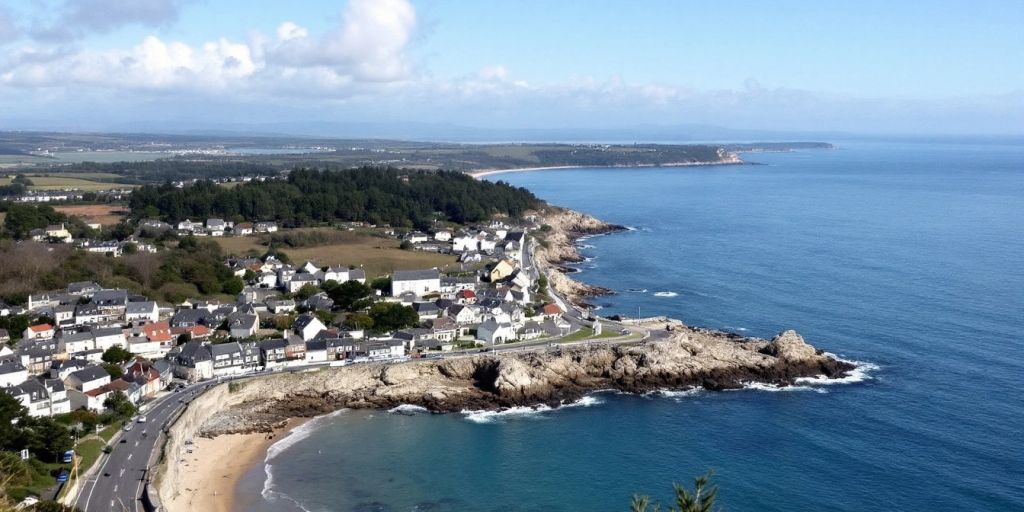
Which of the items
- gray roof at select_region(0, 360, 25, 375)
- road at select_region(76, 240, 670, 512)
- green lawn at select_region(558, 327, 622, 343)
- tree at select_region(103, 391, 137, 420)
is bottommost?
road at select_region(76, 240, 670, 512)

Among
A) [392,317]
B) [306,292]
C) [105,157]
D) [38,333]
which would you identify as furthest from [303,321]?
[105,157]

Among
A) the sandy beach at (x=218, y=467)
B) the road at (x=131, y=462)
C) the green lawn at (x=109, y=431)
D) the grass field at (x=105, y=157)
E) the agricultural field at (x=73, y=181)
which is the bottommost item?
the sandy beach at (x=218, y=467)

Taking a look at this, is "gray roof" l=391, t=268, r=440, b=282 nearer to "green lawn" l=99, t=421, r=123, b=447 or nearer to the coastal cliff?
the coastal cliff

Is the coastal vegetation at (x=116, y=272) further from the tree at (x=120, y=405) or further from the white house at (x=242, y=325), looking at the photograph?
the tree at (x=120, y=405)

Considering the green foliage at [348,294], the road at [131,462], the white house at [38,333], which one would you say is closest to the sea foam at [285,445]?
the road at [131,462]

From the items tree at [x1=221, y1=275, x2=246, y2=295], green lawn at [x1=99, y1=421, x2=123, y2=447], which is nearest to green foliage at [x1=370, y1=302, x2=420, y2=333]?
tree at [x1=221, y1=275, x2=246, y2=295]

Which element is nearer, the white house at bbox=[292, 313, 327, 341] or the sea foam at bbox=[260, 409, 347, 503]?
the sea foam at bbox=[260, 409, 347, 503]

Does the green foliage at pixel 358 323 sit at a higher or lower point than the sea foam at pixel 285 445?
higher

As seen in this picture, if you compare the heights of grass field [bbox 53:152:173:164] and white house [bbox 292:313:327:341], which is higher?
grass field [bbox 53:152:173:164]

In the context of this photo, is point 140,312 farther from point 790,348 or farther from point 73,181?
point 73,181
